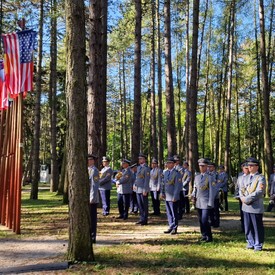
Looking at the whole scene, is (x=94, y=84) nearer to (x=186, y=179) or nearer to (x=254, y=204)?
(x=186, y=179)

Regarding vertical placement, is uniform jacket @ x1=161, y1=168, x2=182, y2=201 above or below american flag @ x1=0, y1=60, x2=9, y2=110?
below

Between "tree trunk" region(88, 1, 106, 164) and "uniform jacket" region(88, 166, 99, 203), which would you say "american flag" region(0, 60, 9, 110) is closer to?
"tree trunk" region(88, 1, 106, 164)

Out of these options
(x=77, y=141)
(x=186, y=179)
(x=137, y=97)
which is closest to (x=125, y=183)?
(x=186, y=179)

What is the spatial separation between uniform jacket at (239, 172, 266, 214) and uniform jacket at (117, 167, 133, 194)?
535 cm

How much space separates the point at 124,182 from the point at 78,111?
6.52 metres

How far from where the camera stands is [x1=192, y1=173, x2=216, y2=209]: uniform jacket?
920 cm

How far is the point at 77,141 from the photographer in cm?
724

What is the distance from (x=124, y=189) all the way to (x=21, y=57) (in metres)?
5.24

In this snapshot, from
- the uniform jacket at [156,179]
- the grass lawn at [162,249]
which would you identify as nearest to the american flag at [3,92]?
the grass lawn at [162,249]

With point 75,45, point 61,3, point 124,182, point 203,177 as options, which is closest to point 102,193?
point 124,182

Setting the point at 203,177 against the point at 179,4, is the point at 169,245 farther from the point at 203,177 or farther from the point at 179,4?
the point at 179,4

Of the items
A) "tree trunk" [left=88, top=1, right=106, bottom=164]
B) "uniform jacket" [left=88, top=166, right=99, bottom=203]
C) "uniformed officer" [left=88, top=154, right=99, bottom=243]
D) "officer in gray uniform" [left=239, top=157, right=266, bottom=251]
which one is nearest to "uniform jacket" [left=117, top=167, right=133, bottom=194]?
"tree trunk" [left=88, top=1, right=106, bottom=164]

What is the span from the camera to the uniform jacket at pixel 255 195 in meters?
8.41

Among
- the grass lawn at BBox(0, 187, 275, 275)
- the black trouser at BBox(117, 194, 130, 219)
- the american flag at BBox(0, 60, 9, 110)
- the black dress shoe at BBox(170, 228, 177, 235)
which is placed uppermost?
the american flag at BBox(0, 60, 9, 110)
